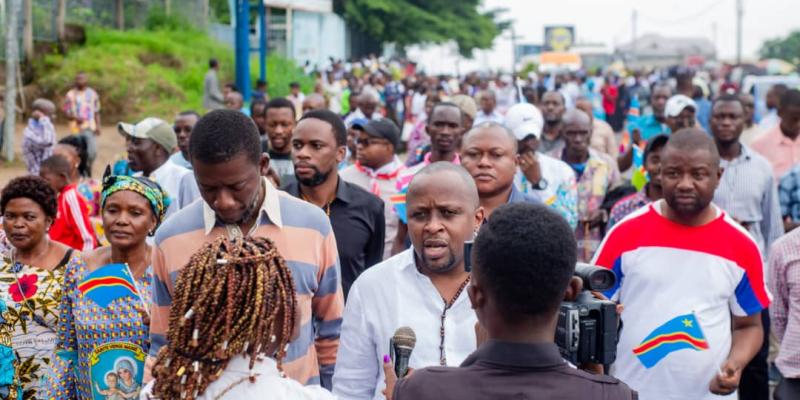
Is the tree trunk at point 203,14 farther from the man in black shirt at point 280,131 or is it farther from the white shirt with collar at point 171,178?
the white shirt with collar at point 171,178

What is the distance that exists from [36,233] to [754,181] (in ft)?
16.0

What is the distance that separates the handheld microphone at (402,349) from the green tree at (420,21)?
4540 cm

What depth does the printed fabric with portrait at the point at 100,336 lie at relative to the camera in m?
4.23

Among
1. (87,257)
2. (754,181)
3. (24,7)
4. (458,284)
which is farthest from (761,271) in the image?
(24,7)

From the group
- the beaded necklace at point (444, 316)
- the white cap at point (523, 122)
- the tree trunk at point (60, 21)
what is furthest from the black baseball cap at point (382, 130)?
the tree trunk at point (60, 21)

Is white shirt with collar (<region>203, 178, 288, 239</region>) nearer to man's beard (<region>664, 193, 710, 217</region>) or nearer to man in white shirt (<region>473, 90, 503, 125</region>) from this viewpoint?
man's beard (<region>664, 193, 710, 217</region>)

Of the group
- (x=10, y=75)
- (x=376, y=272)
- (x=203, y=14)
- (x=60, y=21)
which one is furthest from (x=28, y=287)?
(x=203, y=14)

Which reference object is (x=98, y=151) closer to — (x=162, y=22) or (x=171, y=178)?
(x=162, y=22)

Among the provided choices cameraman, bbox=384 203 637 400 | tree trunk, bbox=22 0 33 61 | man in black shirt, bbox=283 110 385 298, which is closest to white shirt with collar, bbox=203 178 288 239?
cameraman, bbox=384 203 637 400

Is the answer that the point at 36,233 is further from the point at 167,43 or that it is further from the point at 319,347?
the point at 167,43

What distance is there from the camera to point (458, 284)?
379 centimetres

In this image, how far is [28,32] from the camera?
23594 millimetres

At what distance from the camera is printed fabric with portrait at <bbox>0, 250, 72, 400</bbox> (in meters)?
4.62

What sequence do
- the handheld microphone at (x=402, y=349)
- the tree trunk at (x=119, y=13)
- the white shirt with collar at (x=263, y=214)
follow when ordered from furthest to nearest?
1. the tree trunk at (x=119, y=13)
2. the white shirt with collar at (x=263, y=214)
3. the handheld microphone at (x=402, y=349)
